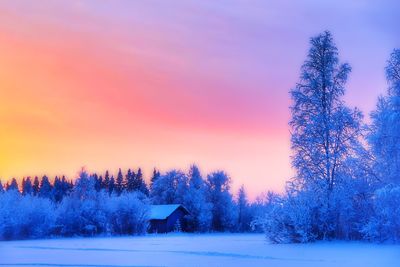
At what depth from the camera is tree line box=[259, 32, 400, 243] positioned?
1051 inches

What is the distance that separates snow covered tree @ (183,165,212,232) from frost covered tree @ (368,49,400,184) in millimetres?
48495

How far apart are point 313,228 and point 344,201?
2.41 m

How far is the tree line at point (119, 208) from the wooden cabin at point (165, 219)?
2.32 metres

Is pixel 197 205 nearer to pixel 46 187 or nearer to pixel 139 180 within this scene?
pixel 139 180

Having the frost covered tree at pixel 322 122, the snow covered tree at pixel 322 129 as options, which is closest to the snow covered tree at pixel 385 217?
the snow covered tree at pixel 322 129

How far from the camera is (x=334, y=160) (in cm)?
2911

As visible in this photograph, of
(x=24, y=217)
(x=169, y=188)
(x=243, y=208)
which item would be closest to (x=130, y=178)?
(x=243, y=208)

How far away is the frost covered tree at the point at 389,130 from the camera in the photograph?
26.2 m

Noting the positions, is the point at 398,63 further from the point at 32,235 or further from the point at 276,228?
the point at 32,235

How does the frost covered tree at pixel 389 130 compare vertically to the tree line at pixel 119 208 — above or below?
above

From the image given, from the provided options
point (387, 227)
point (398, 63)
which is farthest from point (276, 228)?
point (398, 63)

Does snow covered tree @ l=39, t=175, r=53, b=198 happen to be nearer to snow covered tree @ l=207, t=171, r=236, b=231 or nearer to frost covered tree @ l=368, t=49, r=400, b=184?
snow covered tree @ l=207, t=171, r=236, b=231

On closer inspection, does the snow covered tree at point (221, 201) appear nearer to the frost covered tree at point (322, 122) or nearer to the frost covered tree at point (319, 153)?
the frost covered tree at point (319, 153)

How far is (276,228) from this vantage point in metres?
29.4
